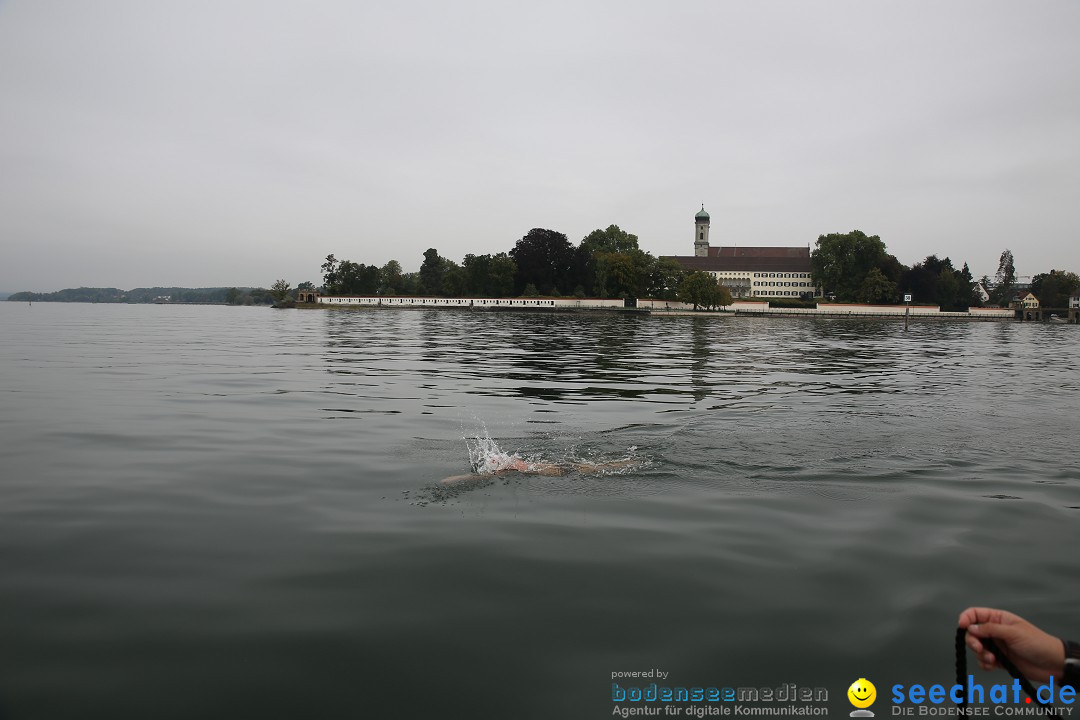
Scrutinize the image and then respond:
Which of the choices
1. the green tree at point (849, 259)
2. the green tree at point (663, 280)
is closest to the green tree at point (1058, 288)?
the green tree at point (849, 259)

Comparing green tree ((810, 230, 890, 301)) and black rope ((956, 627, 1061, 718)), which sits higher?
green tree ((810, 230, 890, 301))

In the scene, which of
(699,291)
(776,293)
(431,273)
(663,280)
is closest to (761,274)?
(776,293)

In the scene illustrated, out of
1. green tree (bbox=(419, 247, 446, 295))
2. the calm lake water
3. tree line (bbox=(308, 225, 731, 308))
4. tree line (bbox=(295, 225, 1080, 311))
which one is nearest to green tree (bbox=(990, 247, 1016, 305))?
tree line (bbox=(295, 225, 1080, 311))

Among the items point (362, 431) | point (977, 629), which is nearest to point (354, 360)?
point (362, 431)

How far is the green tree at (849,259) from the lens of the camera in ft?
422

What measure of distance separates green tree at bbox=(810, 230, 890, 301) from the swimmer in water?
5191 inches

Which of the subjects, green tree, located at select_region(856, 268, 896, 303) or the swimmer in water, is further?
green tree, located at select_region(856, 268, 896, 303)

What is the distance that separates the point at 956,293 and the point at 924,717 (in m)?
146

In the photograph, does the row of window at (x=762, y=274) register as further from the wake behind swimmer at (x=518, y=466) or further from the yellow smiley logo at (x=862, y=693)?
the yellow smiley logo at (x=862, y=693)

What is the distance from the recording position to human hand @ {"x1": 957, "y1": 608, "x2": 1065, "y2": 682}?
286 centimetres

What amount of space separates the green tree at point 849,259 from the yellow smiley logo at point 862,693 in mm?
136287

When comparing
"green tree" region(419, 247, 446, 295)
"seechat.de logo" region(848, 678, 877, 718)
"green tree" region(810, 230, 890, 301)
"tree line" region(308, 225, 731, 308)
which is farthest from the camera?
"green tree" region(419, 247, 446, 295)

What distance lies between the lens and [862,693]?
13.4 feet

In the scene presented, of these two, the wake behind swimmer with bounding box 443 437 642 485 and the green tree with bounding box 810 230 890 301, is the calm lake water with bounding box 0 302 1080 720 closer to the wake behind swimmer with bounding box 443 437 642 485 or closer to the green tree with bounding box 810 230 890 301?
the wake behind swimmer with bounding box 443 437 642 485
